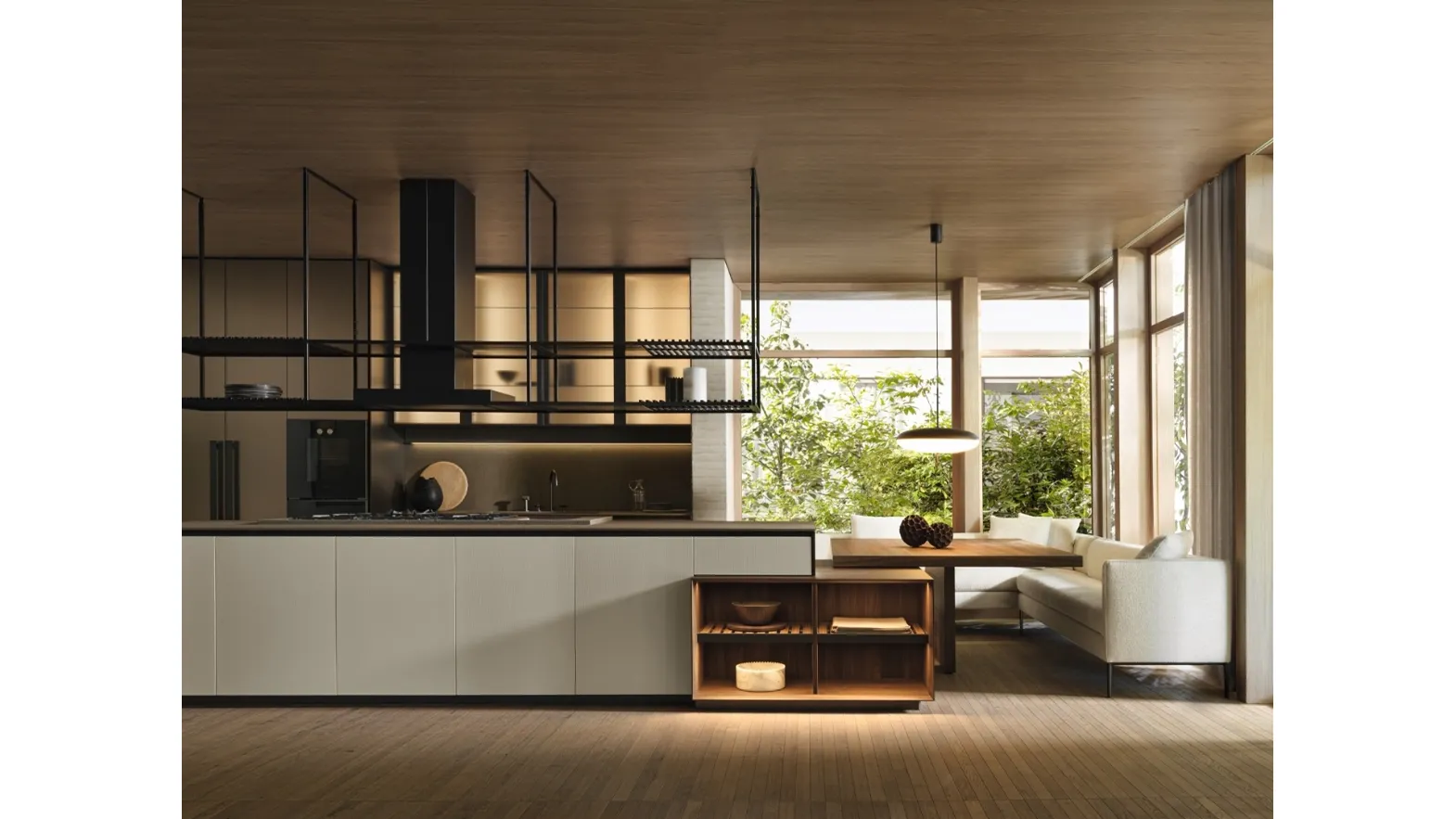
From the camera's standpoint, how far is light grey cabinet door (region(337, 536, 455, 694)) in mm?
→ 5508

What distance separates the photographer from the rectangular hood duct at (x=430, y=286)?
5.67 m

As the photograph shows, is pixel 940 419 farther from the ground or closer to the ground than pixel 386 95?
closer to the ground

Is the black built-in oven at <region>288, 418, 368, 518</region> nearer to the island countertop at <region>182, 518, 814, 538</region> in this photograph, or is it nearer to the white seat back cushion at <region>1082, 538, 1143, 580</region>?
the island countertop at <region>182, 518, 814, 538</region>

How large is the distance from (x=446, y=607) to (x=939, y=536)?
266 cm

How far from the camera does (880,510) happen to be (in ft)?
29.4

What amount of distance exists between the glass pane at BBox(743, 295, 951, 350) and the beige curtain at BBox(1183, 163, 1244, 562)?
294cm

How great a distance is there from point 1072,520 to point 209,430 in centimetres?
625

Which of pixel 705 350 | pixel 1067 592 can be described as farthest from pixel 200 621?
pixel 1067 592

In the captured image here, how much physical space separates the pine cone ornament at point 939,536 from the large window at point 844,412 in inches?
111

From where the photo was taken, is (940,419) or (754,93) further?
(940,419)

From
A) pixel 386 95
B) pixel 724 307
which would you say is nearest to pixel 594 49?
pixel 386 95

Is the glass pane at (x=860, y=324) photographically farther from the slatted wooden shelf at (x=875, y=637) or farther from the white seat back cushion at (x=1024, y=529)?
the slatted wooden shelf at (x=875, y=637)

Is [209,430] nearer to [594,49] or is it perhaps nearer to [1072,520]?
[594,49]

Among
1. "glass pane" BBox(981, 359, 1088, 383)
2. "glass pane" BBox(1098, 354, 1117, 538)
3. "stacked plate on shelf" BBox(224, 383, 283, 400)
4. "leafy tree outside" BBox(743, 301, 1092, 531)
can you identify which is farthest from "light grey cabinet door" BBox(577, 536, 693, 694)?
"glass pane" BBox(981, 359, 1088, 383)
